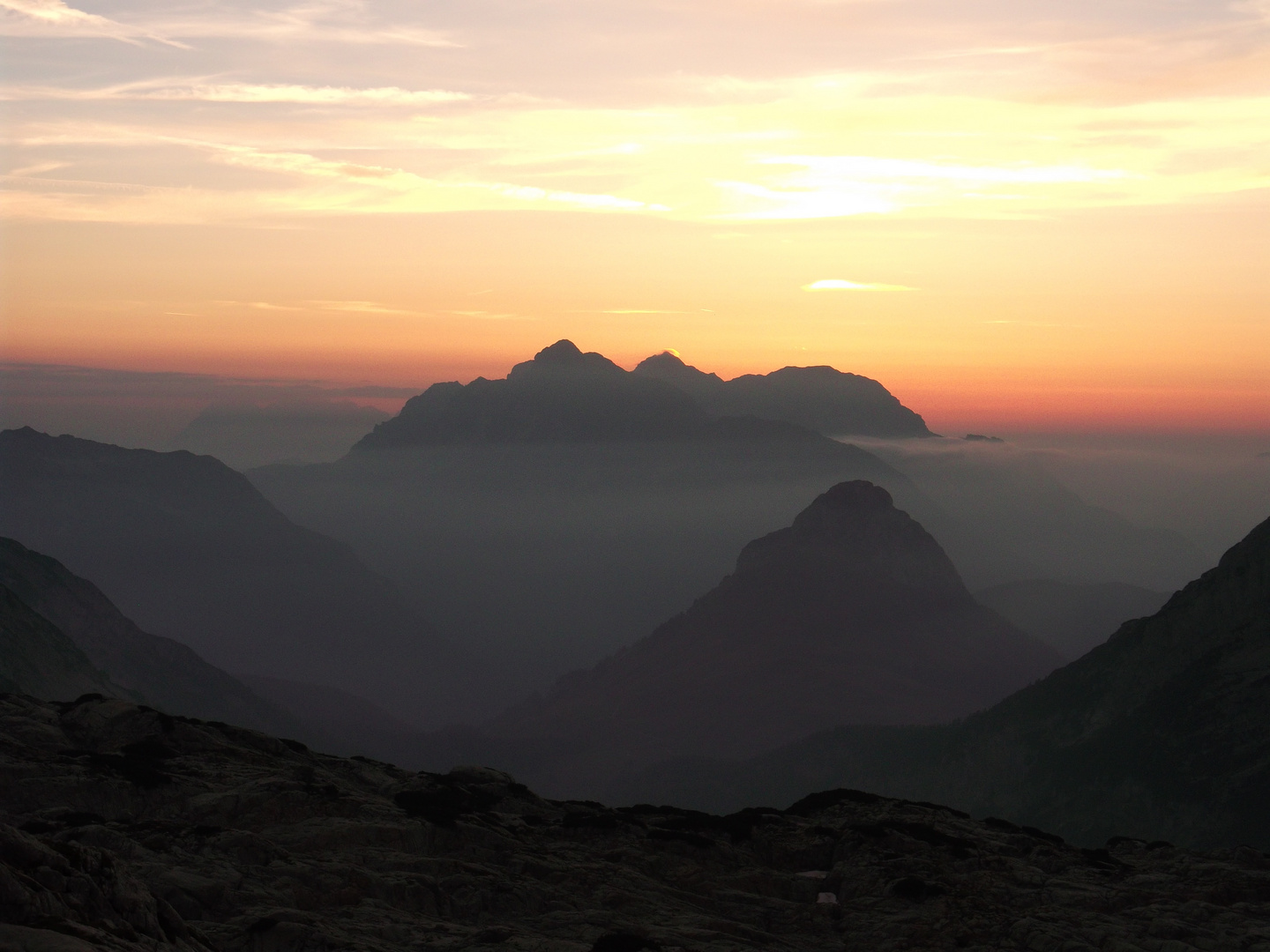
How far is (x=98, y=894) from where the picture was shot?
114 ft

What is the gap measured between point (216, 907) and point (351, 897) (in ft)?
27.8

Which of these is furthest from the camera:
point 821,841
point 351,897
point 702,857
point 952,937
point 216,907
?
point 821,841

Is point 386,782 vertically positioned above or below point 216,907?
below

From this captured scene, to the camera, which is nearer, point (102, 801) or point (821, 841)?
point (102, 801)

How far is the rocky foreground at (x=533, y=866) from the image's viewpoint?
2313 inches

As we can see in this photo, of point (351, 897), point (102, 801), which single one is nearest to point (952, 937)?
point (351, 897)

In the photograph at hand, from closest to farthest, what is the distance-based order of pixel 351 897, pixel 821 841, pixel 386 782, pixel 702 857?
pixel 351 897, pixel 702 857, pixel 821 841, pixel 386 782

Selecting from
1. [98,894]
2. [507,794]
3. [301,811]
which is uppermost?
[98,894]

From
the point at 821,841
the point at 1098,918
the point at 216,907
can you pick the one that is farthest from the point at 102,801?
the point at 1098,918

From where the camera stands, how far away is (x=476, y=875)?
67750 mm

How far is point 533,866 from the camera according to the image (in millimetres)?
71625

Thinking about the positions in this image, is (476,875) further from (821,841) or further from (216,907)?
(821,841)

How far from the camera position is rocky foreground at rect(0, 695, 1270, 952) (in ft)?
193

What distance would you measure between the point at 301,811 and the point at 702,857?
2904cm
